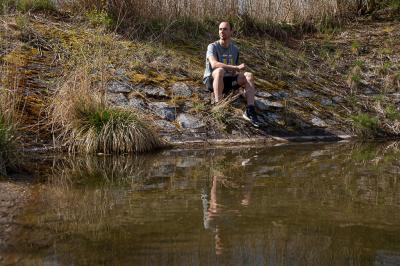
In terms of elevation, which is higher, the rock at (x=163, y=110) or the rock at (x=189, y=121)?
the rock at (x=163, y=110)

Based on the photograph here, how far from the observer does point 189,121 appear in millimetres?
7262

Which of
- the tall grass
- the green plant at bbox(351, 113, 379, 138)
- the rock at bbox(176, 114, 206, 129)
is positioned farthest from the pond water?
the green plant at bbox(351, 113, 379, 138)

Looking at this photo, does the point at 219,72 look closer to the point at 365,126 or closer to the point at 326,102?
the point at 326,102

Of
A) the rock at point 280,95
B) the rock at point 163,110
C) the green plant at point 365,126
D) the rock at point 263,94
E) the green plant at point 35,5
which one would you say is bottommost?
the green plant at point 365,126

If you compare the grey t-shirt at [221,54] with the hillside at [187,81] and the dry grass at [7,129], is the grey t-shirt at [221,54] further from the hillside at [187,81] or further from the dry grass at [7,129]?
the dry grass at [7,129]

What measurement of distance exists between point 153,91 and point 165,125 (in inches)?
31.7

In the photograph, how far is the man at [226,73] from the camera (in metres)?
7.45

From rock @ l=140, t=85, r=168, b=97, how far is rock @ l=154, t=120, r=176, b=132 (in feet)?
2.07

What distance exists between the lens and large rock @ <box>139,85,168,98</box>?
7.64 m

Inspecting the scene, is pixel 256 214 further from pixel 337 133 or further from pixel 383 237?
pixel 337 133

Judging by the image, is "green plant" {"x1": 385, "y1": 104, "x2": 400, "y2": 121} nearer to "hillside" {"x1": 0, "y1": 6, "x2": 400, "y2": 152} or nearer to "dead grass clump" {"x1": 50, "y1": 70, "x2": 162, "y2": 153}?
"hillside" {"x1": 0, "y1": 6, "x2": 400, "y2": 152}

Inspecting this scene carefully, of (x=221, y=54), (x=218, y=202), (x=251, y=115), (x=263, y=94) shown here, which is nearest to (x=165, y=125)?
(x=251, y=115)

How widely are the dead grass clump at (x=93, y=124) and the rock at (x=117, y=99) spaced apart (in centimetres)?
62

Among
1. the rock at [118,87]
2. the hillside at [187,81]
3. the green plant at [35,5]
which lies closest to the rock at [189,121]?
the hillside at [187,81]
